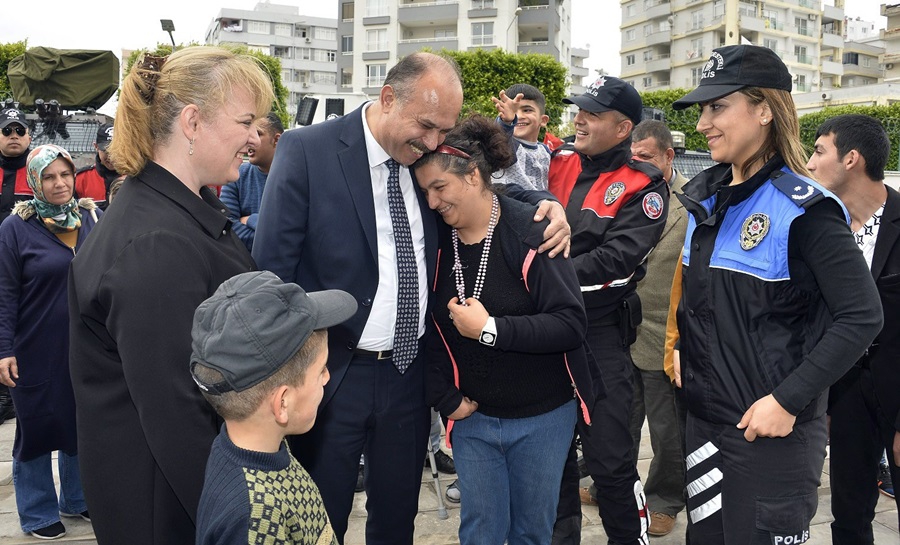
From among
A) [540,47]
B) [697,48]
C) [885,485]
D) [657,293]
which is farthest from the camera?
[697,48]

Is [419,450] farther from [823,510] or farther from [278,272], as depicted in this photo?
[823,510]

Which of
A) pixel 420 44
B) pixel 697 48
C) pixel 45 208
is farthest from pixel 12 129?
pixel 697 48

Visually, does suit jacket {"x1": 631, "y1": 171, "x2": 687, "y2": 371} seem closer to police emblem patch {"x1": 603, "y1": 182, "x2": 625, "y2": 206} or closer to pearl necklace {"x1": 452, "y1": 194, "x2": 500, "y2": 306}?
police emblem patch {"x1": 603, "y1": 182, "x2": 625, "y2": 206}

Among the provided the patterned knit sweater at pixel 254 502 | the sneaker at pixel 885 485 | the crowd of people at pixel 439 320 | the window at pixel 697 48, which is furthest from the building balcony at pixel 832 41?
the patterned knit sweater at pixel 254 502

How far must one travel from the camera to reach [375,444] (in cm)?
262

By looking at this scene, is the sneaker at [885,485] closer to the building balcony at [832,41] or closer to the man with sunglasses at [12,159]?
the man with sunglasses at [12,159]

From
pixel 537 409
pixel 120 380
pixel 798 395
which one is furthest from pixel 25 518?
pixel 798 395

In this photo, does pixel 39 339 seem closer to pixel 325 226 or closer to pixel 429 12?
pixel 325 226

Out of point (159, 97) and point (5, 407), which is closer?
point (159, 97)

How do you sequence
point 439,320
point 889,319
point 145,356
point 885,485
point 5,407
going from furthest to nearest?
point 5,407 → point 885,485 → point 889,319 → point 439,320 → point 145,356

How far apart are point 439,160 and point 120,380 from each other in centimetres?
134

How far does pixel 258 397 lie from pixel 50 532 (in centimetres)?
314

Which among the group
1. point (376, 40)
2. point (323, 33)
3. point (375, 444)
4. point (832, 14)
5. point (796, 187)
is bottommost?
point (375, 444)

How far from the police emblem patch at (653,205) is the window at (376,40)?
158 ft
